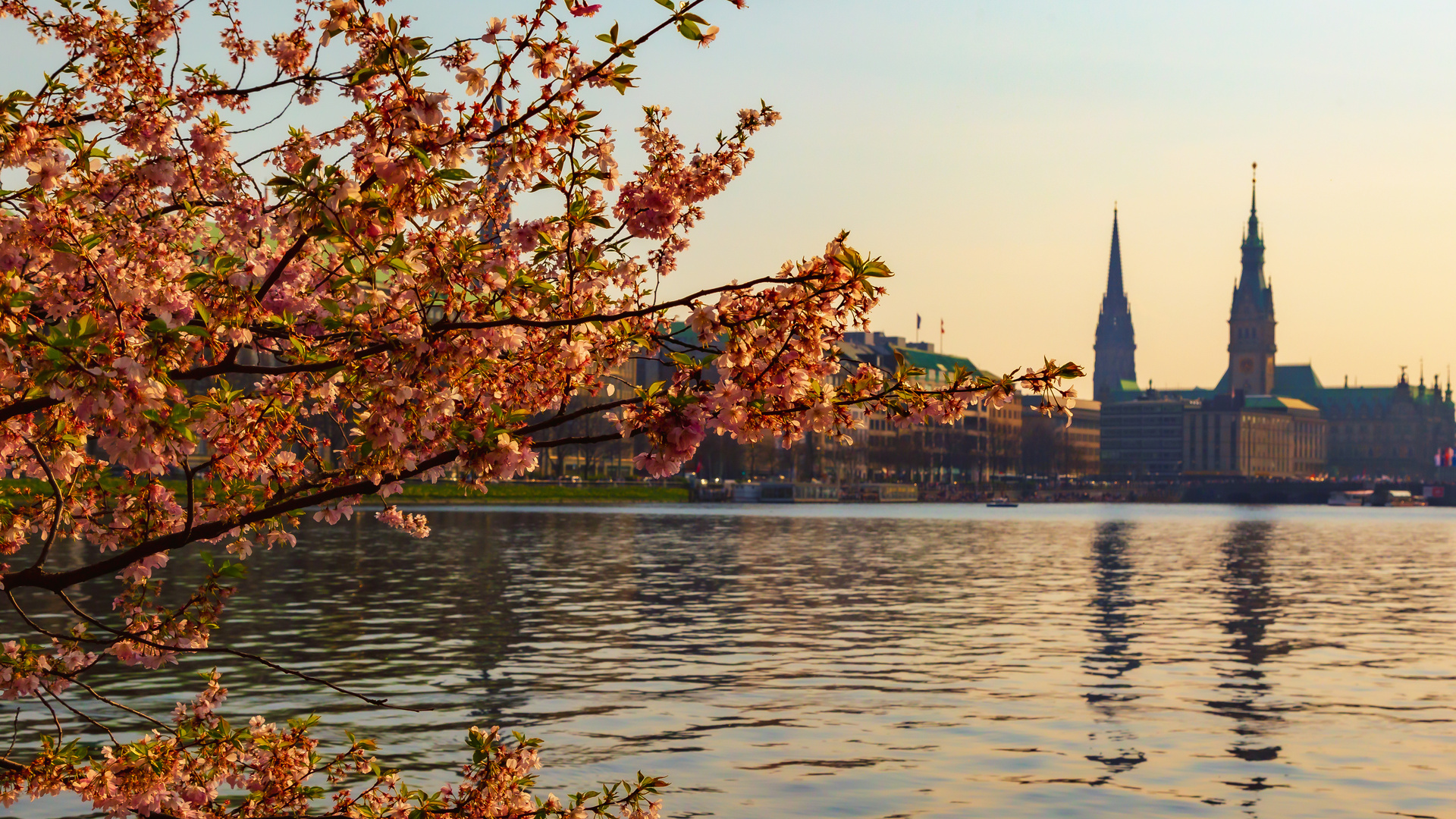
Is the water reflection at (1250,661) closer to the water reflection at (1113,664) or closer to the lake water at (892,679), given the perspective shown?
the lake water at (892,679)

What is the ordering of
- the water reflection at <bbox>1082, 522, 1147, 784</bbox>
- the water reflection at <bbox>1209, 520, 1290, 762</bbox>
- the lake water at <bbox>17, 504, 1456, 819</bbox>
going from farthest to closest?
the water reflection at <bbox>1209, 520, 1290, 762</bbox> < the water reflection at <bbox>1082, 522, 1147, 784</bbox> < the lake water at <bbox>17, 504, 1456, 819</bbox>

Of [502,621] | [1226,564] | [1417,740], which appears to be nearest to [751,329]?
[1417,740]

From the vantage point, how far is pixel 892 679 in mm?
35438

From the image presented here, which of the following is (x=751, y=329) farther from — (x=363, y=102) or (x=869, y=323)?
(x=363, y=102)

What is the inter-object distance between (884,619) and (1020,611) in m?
5.84

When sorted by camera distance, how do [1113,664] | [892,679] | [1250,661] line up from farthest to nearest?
[1250,661] → [1113,664] → [892,679]

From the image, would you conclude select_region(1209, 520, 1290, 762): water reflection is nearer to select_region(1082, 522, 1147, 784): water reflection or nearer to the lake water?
the lake water

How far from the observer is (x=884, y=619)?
163 feet

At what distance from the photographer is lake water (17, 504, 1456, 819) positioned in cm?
2402

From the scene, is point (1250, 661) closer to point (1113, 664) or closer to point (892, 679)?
point (1113, 664)

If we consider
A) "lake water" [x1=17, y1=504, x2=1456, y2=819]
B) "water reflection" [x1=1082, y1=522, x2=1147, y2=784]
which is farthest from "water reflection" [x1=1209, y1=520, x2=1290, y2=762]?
"water reflection" [x1=1082, y1=522, x2=1147, y2=784]

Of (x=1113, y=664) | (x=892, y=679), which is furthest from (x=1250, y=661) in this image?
(x=892, y=679)

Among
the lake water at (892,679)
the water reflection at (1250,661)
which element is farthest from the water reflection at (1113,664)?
the water reflection at (1250,661)

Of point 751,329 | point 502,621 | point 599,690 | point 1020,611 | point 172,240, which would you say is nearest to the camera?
point 751,329
